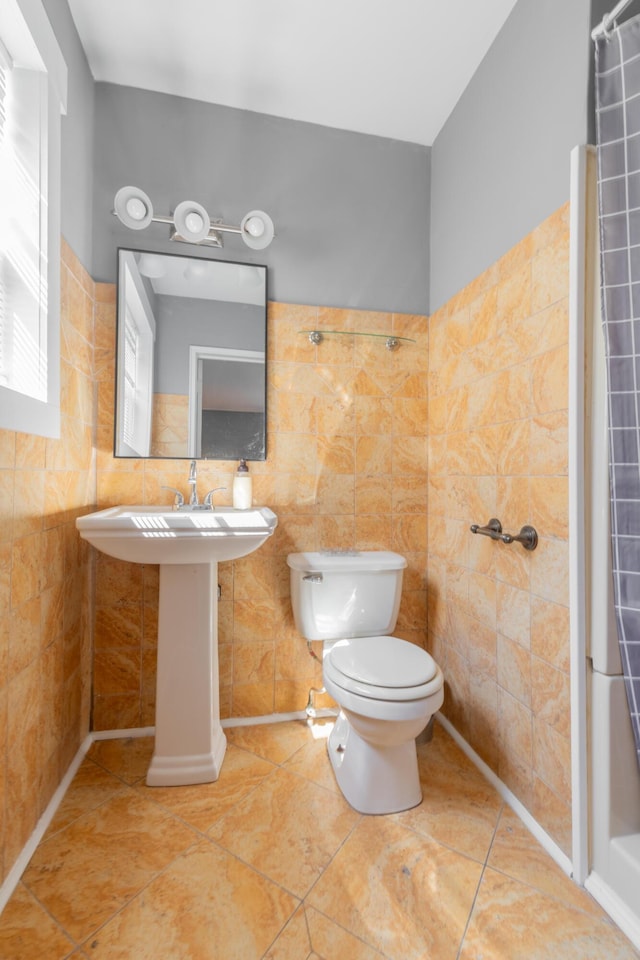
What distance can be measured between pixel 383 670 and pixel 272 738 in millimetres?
677

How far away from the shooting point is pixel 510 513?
1415 millimetres

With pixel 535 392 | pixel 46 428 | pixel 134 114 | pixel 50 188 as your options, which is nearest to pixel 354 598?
pixel 535 392

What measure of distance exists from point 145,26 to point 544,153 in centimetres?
138

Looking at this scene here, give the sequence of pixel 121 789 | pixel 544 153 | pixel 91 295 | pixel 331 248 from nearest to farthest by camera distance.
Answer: pixel 544 153
pixel 121 789
pixel 91 295
pixel 331 248

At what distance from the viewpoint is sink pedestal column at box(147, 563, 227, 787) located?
150cm

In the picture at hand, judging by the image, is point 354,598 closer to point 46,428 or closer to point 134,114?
point 46,428

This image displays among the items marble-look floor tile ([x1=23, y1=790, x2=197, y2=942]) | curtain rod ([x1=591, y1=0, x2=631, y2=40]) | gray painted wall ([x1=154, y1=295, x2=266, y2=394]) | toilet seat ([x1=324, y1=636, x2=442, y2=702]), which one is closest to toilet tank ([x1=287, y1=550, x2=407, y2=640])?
toilet seat ([x1=324, y1=636, x2=442, y2=702])

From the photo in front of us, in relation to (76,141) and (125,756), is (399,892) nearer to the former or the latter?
(125,756)

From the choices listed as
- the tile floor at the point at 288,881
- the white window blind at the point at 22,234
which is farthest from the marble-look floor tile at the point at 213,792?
the white window blind at the point at 22,234

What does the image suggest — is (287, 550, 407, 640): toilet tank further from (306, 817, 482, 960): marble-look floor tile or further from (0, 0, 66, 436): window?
(0, 0, 66, 436): window

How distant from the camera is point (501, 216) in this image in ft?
4.85

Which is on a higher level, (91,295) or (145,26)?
(145,26)

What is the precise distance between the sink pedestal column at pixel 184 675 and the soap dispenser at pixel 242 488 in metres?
0.29

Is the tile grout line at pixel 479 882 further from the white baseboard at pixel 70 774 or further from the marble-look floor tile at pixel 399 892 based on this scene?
the white baseboard at pixel 70 774
